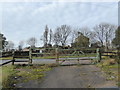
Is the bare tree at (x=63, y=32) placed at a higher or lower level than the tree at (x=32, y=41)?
higher

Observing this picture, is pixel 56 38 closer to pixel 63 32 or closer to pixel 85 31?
pixel 63 32

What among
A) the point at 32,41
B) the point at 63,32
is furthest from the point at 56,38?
the point at 32,41

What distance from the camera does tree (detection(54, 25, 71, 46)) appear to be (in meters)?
37.8

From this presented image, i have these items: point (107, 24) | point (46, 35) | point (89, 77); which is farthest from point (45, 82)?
point (107, 24)

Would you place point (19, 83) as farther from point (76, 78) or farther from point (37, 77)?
point (76, 78)

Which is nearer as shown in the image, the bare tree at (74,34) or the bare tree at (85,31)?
the bare tree at (85,31)

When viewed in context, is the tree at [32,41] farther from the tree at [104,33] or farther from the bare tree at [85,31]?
the tree at [104,33]

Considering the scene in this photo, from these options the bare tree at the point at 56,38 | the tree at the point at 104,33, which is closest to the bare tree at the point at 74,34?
the bare tree at the point at 56,38

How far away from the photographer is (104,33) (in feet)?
124

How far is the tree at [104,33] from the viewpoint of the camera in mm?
36075

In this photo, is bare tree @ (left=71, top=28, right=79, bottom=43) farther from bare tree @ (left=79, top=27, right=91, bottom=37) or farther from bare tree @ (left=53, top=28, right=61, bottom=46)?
bare tree @ (left=53, top=28, right=61, bottom=46)

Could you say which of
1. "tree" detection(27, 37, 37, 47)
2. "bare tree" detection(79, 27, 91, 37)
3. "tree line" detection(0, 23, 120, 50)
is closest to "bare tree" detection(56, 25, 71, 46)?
"tree line" detection(0, 23, 120, 50)

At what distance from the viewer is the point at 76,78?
5.20 meters

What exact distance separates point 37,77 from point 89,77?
2.14 m
